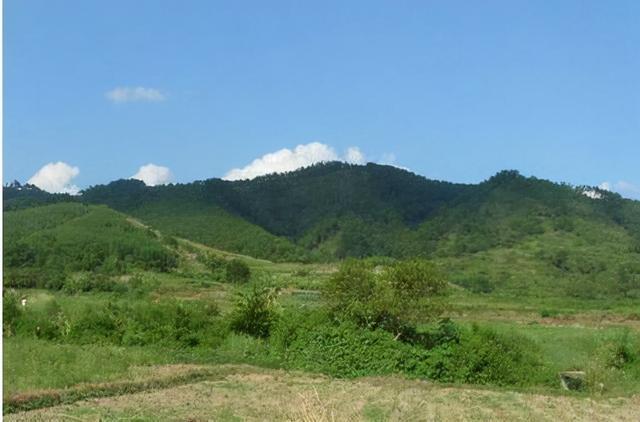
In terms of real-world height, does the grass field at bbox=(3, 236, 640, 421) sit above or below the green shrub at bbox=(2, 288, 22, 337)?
below

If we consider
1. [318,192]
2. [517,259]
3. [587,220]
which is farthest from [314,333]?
[318,192]

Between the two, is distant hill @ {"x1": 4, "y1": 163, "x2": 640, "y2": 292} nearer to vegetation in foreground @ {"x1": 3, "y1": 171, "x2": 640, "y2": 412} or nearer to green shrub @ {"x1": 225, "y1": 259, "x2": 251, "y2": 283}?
green shrub @ {"x1": 225, "y1": 259, "x2": 251, "y2": 283}

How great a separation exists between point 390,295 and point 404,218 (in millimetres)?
88339

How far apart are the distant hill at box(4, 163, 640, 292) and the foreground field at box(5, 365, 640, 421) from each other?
184ft

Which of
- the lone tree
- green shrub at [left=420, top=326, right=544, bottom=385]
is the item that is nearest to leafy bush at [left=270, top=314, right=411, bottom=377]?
the lone tree

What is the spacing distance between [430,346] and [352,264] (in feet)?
12.3

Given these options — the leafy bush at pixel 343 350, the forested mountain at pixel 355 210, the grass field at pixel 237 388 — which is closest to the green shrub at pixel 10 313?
the grass field at pixel 237 388

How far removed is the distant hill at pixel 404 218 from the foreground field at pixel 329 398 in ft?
184

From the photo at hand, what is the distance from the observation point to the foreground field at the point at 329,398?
42.8 feet

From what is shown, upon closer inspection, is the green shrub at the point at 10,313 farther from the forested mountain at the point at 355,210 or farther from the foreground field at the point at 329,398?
the forested mountain at the point at 355,210

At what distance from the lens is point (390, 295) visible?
22281 millimetres

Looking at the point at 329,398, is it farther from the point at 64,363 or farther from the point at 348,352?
the point at 64,363

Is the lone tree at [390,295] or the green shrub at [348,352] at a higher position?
the lone tree at [390,295]

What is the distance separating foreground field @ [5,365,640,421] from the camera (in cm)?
1305
